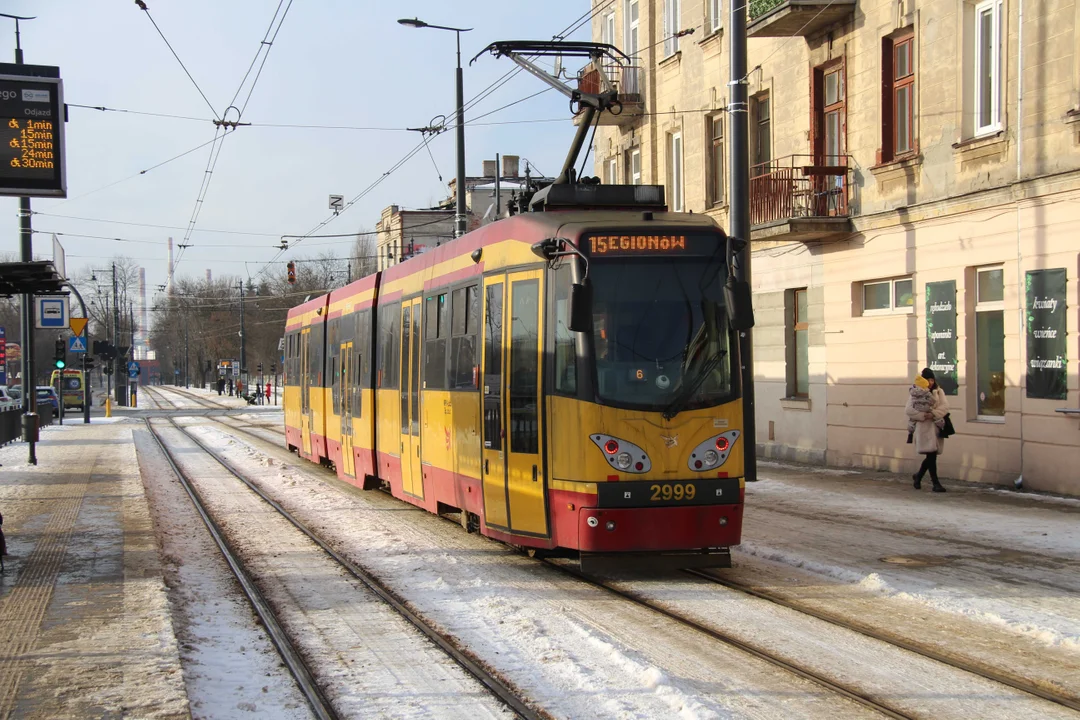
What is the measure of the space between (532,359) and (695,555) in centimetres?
214

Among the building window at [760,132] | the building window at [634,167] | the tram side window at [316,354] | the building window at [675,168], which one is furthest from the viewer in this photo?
the building window at [634,167]

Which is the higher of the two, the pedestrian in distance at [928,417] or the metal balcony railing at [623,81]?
the metal balcony railing at [623,81]

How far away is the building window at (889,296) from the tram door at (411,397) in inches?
340

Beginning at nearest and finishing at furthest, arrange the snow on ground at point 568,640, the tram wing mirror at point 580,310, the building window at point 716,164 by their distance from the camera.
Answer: the snow on ground at point 568,640, the tram wing mirror at point 580,310, the building window at point 716,164

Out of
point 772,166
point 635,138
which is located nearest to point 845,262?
point 772,166

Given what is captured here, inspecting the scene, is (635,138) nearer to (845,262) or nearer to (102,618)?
(845,262)

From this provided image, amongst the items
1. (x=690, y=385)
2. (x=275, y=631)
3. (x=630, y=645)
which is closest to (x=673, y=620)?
(x=630, y=645)

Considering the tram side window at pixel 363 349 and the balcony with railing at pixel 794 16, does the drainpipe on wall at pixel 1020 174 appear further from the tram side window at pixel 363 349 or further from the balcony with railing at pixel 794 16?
the tram side window at pixel 363 349

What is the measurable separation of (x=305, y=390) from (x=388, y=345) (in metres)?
7.52

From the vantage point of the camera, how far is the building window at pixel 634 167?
1149 inches

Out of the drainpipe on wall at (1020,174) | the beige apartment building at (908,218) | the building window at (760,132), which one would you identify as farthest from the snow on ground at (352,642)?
the building window at (760,132)

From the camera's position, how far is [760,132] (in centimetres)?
2328

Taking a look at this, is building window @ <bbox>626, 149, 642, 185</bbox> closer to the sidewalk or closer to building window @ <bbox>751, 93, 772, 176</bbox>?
building window @ <bbox>751, 93, 772, 176</bbox>

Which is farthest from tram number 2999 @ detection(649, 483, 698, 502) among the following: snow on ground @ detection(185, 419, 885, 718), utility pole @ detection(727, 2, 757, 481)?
utility pole @ detection(727, 2, 757, 481)
